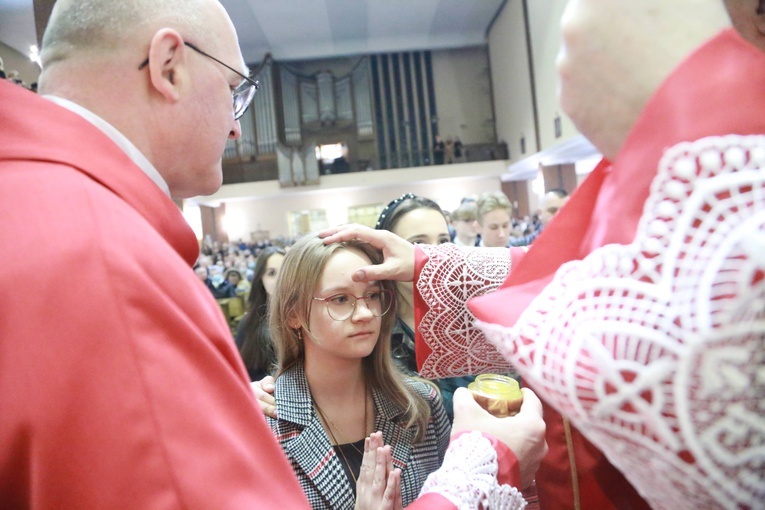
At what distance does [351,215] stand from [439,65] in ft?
16.4

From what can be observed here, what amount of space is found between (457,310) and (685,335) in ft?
2.09

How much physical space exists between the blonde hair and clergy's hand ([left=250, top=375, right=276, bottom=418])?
0.05m

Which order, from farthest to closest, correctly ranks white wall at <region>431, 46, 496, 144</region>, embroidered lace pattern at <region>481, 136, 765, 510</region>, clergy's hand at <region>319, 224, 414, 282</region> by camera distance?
white wall at <region>431, 46, 496, 144</region> → clergy's hand at <region>319, 224, 414, 282</region> → embroidered lace pattern at <region>481, 136, 765, 510</region>

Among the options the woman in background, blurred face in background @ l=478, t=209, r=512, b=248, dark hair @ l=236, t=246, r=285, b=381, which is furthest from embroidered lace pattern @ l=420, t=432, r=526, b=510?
blurred face in background @ l=478, t=209, r=512, b=248

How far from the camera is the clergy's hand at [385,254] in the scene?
114 centimetres

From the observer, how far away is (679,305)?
0.36m

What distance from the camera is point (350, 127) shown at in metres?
15.1

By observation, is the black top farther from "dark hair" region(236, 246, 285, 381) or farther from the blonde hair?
"dark hair" region(236, 246, 285, 381)

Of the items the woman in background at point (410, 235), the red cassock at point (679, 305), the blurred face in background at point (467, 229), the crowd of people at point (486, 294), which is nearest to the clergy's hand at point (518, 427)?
the crowd of people at point (486, 294)

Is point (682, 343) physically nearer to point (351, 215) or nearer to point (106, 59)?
point (106, 59)

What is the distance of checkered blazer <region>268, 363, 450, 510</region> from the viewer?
3.85 feet

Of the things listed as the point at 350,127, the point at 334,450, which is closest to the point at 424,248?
the point at 334,450

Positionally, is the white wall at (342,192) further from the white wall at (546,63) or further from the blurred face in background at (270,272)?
the blurred face in background at (270,272)

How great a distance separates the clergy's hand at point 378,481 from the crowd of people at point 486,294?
0.89 feet
